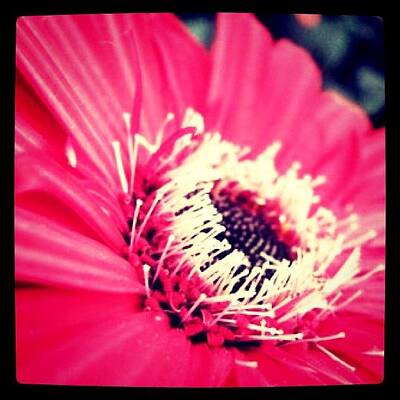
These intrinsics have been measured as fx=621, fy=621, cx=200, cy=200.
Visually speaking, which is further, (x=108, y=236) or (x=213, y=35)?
(x=213, y=35)

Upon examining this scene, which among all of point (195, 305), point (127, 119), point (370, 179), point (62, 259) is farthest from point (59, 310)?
point (370, 179)

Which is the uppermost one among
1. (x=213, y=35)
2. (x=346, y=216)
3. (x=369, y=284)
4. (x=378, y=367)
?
(x=213, y=35)

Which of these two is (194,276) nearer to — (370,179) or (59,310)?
(59,310)

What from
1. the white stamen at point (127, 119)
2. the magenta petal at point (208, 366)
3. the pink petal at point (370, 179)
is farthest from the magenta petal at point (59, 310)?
the pink petal at point (370, 179)

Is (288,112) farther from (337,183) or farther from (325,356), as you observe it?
(325,356)

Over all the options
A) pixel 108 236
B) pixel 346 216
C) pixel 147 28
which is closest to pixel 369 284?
pixel 346 216

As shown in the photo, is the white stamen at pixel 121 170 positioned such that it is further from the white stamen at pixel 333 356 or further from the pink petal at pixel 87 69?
the white stamen at pixel 333 356
